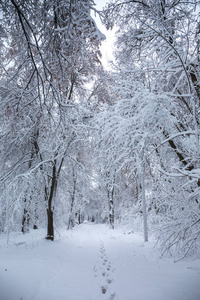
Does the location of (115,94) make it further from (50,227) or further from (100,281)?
(50,227)

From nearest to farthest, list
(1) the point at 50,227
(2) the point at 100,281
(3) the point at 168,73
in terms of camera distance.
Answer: (2) the point at 100,281 < (3) the point at 168,73 < (1) the point at 50,227

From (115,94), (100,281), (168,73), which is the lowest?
(100,281)

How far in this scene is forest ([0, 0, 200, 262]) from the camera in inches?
108

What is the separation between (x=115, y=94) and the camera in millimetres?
5727

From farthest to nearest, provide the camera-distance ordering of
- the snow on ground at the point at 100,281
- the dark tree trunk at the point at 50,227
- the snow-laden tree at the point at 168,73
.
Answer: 1. the dark tree trunk at the point at 50,227
2. the snow-laden tree at the point at 168,73
3. the snow on ground at the point at 100,281

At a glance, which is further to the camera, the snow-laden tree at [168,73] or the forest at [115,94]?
the snow-laden tree at [168,73]

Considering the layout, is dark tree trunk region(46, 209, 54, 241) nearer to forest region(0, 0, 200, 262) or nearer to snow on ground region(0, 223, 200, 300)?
forest region(0, 0, 200, 262)

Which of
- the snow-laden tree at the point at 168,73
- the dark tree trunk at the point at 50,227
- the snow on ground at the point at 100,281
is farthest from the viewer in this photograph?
the dark tree trunk at the point at 50,227

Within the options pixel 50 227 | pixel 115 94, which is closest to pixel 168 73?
pixel 115 94

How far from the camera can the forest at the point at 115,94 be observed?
275 cm

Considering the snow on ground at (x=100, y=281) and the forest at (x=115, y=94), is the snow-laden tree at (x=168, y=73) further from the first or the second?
the snow on ground at (x=100, y=281)

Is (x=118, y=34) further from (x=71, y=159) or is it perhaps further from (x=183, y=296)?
(x=183, y=296)

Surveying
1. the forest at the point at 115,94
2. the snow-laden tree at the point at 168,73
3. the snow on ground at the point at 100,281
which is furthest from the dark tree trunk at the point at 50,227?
the snow-laden tree at the point at 168,73

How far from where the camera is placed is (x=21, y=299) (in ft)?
8.20
